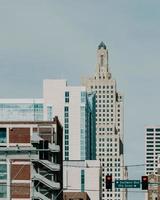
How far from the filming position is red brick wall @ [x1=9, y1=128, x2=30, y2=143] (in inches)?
5298

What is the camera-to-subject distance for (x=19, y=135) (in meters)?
136

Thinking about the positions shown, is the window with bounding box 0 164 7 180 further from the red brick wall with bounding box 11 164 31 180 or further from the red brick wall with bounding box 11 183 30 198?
the red brick wall with bounding box 11 183 30 198

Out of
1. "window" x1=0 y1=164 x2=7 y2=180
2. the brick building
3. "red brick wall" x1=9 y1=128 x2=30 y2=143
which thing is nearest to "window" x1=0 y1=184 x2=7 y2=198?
the brick building

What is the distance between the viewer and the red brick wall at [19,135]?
13456cm

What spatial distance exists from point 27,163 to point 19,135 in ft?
14.8

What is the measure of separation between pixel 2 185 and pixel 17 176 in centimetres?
262

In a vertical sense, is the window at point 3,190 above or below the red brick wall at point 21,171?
below

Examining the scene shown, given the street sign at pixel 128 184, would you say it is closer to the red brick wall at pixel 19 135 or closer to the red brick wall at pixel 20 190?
the red brick wall at pixel 20 190

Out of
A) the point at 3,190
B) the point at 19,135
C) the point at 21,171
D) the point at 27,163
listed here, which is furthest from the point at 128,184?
the point at 19,135

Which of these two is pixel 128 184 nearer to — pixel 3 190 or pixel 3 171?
pixel 3 171

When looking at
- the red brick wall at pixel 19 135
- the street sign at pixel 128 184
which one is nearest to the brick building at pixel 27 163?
the red brick wall at pixel 19 135

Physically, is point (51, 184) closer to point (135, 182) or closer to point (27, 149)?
point (27, 149)

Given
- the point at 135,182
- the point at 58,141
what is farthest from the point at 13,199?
the point at 135,182

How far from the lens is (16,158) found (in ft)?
433
